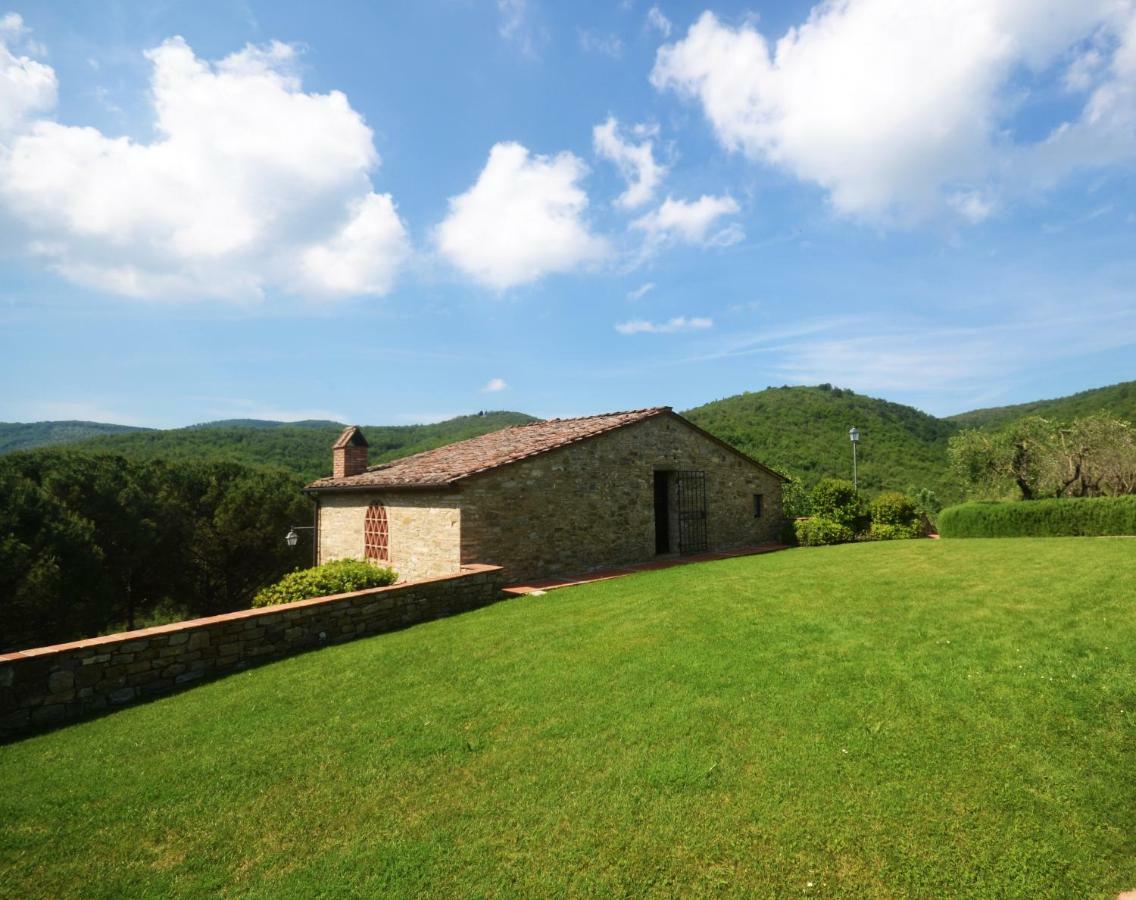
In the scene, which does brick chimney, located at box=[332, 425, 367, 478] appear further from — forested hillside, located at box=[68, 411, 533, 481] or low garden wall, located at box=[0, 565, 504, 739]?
forested hillside, located at box=[68, 411, 533, 481]

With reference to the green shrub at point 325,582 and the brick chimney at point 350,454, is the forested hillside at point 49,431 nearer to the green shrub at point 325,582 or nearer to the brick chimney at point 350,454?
the brick chimney at point 350,454

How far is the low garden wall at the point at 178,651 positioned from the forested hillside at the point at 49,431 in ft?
258

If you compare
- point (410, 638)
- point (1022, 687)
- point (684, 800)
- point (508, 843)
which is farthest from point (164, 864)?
point (1022, 687)

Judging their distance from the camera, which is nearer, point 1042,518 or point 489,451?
point 489,451

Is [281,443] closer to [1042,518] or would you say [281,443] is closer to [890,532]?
[890,532]

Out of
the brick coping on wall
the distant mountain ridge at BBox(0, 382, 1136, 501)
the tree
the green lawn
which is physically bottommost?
the green lawn

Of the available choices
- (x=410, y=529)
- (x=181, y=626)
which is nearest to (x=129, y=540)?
(x=410, y=529)

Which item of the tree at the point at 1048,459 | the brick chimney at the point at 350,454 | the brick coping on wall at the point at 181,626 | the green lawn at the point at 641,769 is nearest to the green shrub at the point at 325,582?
the brick coping on wall at the point at 181,626

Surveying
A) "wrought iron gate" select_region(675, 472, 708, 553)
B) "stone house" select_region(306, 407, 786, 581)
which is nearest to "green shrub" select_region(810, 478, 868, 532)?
"stone house" select_region(306, 407, 786, 581)

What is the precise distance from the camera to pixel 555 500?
14.1 metres

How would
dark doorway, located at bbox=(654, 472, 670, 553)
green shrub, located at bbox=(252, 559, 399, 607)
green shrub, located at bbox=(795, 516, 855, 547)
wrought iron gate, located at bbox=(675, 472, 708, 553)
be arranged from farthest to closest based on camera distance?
green shrub, located at bbox=(795, 516, 855, 547) → dark doorway, located at bbox=(654, 472, 670, 553) → wrought iron gate, located at bbox=(675, 472, 708, 553) → green shrub, located at bbox=(252, 559, 399, 607)

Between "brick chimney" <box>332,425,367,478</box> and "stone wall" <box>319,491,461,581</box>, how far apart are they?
1.23 m

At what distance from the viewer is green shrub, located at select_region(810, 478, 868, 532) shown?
20094 millimetres

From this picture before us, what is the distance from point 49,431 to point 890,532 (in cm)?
9983
